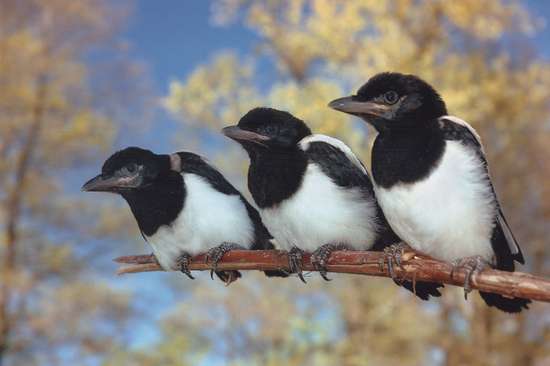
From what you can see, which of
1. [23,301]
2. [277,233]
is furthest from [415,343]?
[277,233]

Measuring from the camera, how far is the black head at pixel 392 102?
1645mm

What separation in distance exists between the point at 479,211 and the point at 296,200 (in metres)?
0.49

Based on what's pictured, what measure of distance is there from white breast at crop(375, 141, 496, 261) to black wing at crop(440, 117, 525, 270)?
1.0 inches

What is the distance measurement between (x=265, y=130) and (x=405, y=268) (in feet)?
1.86

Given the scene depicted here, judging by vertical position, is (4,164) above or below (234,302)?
above

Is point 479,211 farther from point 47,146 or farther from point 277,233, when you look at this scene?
point 47,146

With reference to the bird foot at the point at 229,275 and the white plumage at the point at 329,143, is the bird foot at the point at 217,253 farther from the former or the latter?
the white plumage at the point at 329,143

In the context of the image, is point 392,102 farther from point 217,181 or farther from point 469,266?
point 217,181

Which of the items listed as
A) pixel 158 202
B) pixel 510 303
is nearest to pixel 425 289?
pixel 510 303

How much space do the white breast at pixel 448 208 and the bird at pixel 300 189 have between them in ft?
0.54

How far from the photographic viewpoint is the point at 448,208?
1.63 meters

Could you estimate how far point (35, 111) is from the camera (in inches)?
388

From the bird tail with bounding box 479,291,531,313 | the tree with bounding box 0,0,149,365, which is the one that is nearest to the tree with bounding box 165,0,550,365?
the tree with bounding box 0,0,149,365

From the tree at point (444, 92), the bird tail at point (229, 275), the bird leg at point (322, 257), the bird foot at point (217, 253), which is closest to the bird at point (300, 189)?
the bird leg at point (322, 257)
